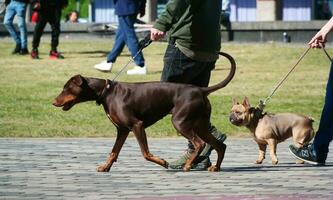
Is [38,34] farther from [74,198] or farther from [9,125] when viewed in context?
[74,198]

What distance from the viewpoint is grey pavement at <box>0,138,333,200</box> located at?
831 cm

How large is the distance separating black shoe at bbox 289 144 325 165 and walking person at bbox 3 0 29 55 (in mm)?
13639

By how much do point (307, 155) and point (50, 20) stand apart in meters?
13.1

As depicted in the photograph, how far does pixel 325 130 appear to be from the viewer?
406 inches

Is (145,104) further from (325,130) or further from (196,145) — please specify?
(325,130)

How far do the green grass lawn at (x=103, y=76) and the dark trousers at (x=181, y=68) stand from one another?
324 cm

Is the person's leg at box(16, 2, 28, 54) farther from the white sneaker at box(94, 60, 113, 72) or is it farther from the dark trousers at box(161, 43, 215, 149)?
the dark trousers at box(161, 43, 215, 149)

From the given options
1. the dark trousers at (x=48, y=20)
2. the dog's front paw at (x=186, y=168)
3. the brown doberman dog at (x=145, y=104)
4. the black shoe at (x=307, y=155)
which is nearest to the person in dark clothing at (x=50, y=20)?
the dark trousers at (x=48, y=20)

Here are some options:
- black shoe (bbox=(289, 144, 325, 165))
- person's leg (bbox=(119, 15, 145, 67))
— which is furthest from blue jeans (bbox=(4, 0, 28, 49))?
black shoe (bbox=(289, 144, 325, 165))

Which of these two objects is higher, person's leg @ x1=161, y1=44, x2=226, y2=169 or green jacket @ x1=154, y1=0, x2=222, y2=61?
green jacket @ x1=154, y1=0, x2=222, y2=61

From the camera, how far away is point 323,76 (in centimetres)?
1908

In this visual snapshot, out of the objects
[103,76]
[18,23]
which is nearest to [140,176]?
[103,76]

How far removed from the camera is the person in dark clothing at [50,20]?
22.2 meters

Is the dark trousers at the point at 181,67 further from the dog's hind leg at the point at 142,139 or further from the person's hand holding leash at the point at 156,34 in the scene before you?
the dog's hind leg at the point at 142,139
